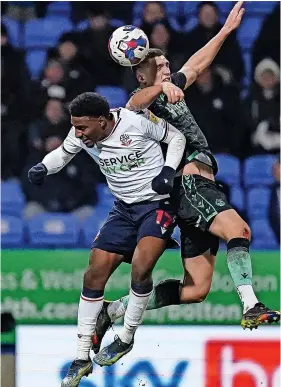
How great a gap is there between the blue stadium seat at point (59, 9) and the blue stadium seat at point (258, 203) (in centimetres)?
278

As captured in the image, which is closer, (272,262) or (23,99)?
(272,262)

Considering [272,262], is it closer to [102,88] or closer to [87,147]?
[102,88]

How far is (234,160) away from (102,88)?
1.57 m

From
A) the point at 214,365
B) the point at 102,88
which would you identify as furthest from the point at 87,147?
the point at 102,88

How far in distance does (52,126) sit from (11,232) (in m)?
1.24

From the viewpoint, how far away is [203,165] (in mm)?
7230

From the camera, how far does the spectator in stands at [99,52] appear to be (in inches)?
457

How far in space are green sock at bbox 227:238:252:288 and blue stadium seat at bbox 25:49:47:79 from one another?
5.51m

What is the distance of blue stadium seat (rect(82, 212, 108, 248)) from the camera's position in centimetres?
1089

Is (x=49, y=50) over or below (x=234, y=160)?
over

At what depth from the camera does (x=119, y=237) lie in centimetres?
713

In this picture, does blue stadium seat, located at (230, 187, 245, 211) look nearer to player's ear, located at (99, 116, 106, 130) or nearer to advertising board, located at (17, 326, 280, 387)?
advertising board, located at (17, 326, 280, 387)

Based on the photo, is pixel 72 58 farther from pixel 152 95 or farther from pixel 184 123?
pixel 152 95

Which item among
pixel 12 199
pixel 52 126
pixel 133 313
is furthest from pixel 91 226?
pixel 133 313
